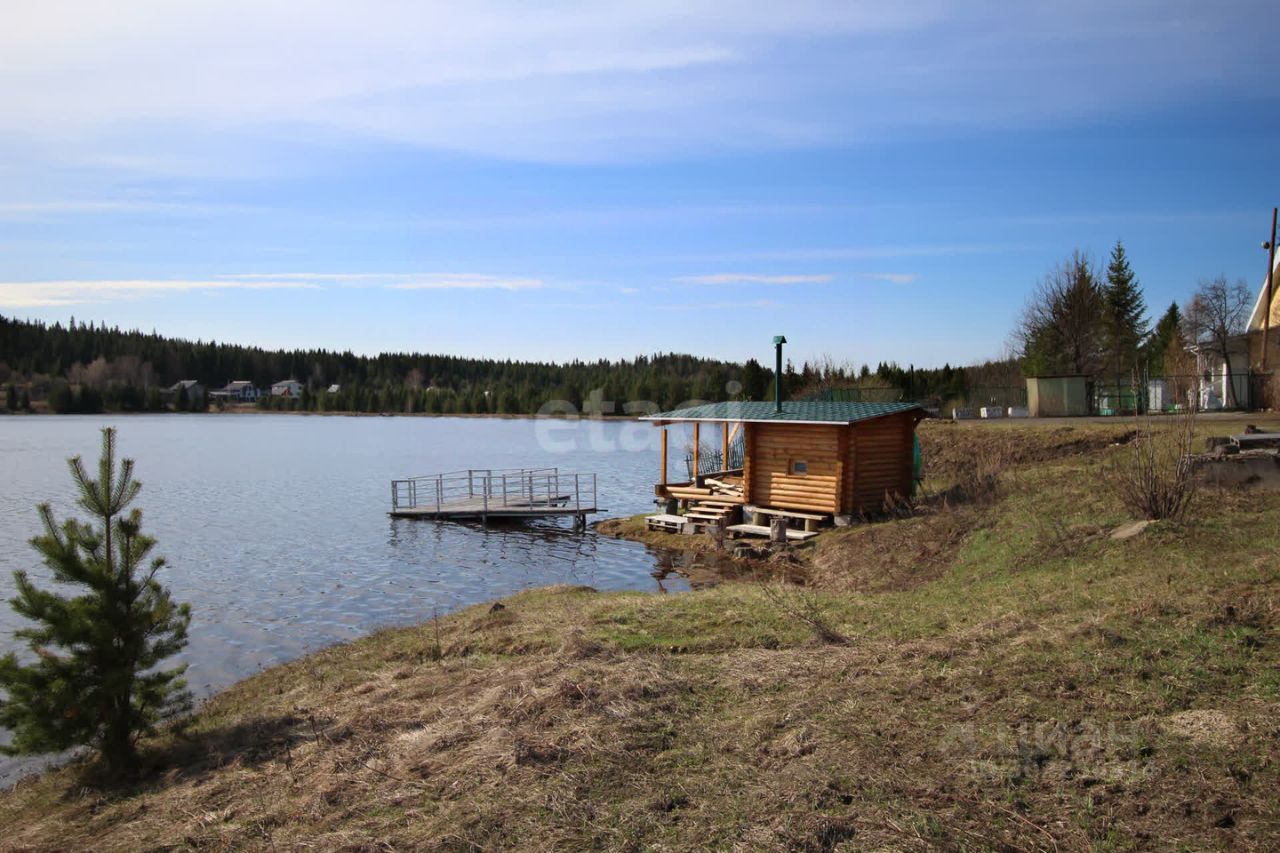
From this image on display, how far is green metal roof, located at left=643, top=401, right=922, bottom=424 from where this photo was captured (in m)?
21.9

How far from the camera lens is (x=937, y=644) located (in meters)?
7.80

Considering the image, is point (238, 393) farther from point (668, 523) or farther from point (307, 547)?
point (668, 523)

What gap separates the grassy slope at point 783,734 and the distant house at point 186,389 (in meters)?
159

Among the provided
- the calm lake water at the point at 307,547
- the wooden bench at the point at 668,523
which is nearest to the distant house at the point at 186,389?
the calm lake water at the point at 307,547

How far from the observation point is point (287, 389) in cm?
17838

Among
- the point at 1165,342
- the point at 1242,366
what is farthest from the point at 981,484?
the point at 1165,342

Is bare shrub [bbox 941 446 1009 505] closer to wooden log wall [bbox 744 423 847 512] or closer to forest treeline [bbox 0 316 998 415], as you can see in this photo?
wooden log wall [bbox 744 423 847 512]

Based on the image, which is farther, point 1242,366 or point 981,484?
point 1242,366

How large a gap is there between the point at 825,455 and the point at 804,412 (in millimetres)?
1318

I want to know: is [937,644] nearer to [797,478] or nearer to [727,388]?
[797,478]

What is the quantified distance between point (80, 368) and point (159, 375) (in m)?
14.9

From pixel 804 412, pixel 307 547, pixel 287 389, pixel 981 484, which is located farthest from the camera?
pixel 287 389

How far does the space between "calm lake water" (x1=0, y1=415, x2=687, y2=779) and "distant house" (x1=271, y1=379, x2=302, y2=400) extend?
111m

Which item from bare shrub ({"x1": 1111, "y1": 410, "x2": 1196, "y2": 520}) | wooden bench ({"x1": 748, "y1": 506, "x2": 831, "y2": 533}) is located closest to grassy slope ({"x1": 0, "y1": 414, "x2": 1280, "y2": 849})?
bare shrub ({"x1": 1111, "y1": 410, "x2": 1196, "y2": 520})
